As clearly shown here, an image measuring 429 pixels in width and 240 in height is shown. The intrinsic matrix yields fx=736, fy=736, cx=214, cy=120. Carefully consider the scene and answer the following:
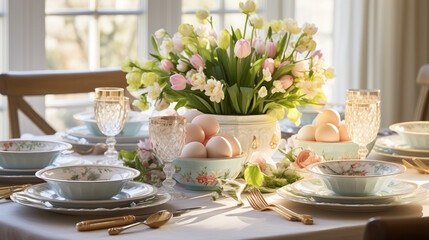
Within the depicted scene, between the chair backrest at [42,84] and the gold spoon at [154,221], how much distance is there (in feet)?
4.03

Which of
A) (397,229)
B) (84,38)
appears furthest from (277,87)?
(84,38)

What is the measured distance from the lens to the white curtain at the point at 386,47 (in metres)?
3.98

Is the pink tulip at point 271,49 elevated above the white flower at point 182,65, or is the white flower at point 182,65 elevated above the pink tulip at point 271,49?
the pink tulip at point 271,49

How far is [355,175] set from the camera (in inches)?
55.0

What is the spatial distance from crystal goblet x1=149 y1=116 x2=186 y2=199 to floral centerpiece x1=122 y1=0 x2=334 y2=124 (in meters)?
0.19

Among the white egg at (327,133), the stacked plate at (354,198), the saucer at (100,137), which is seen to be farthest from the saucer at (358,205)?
the saucer at (100,137)

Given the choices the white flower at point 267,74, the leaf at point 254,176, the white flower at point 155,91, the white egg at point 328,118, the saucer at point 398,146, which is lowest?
the leaf at point 254,176

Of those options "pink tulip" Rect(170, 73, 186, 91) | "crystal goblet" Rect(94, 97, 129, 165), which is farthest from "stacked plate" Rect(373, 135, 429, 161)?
"crystal goblet" Rect(94, 97, 129, 165)

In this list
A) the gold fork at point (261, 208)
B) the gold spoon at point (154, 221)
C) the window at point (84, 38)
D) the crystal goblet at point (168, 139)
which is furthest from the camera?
the window at point (84, 38)

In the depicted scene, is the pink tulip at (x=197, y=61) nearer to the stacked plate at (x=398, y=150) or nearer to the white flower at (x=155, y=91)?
the white flower at (x=155, y=91)

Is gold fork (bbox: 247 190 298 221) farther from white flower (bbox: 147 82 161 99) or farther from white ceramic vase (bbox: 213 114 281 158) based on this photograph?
white flower (bbox: 147 82 161 99)

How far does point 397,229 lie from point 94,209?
56 centimetres

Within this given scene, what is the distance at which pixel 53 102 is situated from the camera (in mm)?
3316

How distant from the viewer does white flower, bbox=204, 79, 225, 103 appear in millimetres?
1520
